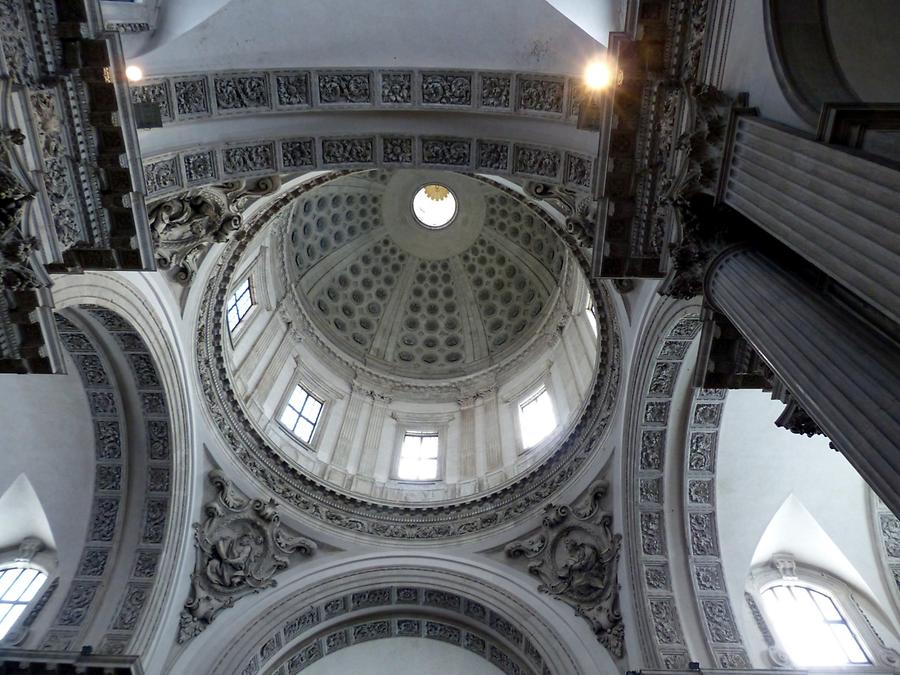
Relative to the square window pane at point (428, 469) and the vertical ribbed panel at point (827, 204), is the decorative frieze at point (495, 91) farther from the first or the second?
the square window pane at point (428, 469)

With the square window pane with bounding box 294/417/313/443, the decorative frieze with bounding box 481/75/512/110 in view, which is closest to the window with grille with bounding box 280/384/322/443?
the square window pane with bounding box 294/417/313/443

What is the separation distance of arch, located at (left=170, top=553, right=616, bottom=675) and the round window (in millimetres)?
13658

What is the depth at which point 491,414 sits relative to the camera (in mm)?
20547

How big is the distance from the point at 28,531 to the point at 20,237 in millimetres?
9597

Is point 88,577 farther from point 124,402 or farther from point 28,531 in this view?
point 124,402

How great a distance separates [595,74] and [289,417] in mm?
13074

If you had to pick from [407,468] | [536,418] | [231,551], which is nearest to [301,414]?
[407,468]

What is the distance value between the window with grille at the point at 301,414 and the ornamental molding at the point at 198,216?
8.36m

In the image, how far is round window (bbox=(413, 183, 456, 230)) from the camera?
2475cm

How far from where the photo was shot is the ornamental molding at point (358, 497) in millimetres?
14086

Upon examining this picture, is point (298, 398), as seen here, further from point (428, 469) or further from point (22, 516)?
point (22, 516)

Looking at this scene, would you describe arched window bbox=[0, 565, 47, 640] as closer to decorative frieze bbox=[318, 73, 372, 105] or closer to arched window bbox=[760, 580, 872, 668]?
decorative frieze bbox=[318, 73, 372, 105]

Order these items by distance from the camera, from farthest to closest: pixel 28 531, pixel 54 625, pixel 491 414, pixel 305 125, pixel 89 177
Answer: pixel 491 414, pixel 28 531, pixel 54 625, pixel 305 125, pixel 89 177

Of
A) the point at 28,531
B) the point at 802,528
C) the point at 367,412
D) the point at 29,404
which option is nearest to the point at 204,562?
the point at 28,531
